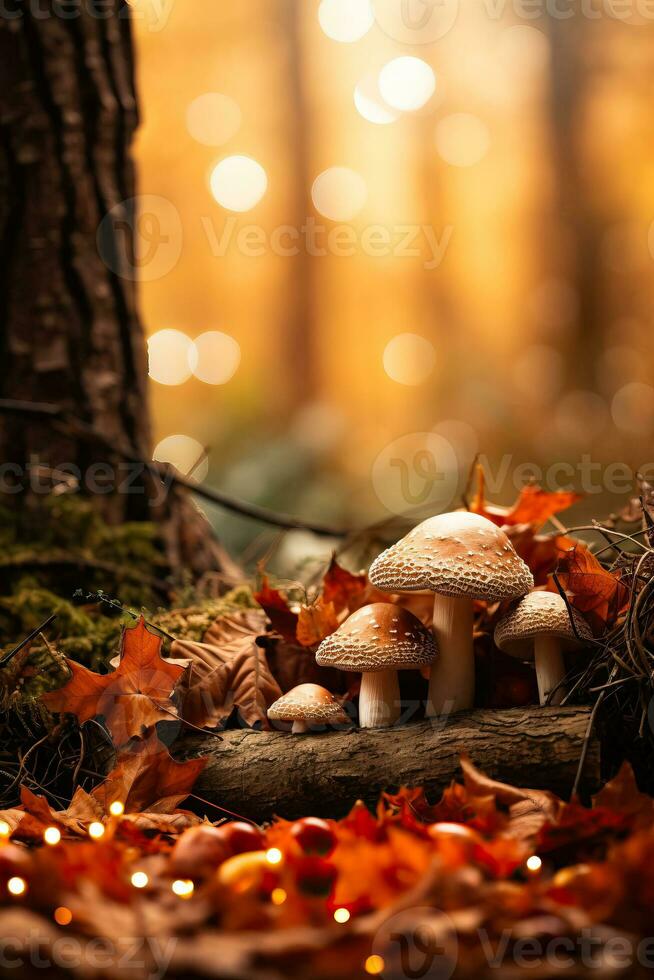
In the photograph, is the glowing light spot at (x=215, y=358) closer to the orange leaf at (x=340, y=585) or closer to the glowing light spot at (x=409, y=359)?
the glowing light spot at (x=409, y=359)

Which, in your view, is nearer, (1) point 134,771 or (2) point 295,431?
(1) point 134,771

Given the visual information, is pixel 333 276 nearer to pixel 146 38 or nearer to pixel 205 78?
pixel 205 78

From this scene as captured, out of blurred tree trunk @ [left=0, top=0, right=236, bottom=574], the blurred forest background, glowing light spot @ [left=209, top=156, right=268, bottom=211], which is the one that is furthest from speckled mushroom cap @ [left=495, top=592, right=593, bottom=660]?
glowing light spot @ [left=209, top=156, right=268, bottom=211]

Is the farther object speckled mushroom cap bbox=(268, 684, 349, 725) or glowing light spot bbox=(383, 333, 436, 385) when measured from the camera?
glowing light spot bbox=(383, 333, 436, 385)

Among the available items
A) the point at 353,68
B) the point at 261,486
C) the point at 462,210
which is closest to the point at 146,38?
the point at 353,68

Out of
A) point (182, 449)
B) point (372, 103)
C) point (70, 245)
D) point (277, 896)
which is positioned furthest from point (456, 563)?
point (372, 103)

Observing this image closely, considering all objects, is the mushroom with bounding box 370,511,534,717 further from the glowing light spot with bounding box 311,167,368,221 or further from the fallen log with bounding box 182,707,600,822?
the glowing light spot with bounding box 311,167,368,221
